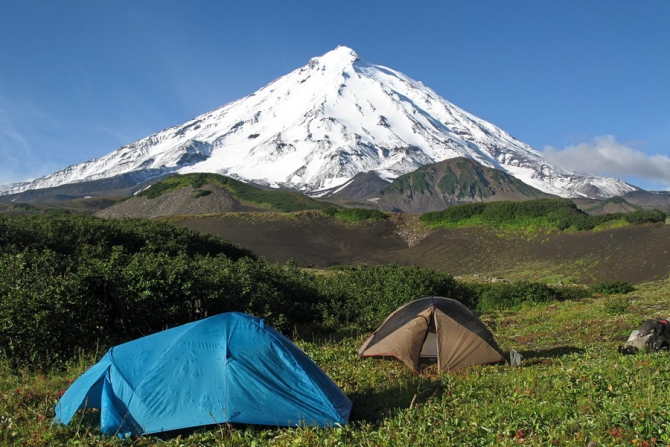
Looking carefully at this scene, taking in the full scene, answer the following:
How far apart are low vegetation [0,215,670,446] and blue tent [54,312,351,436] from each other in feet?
0.67

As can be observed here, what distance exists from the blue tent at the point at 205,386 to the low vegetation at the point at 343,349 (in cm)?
20

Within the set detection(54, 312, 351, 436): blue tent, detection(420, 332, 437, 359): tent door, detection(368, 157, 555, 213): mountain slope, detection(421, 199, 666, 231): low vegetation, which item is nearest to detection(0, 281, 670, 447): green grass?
detection(54, 312, 351, 436): blue tent

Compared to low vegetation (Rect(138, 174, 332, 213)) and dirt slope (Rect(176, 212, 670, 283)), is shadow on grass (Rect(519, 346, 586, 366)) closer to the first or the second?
dirt slope (Rect(176, 212, 670, 283))

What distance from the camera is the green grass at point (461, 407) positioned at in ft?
18.2

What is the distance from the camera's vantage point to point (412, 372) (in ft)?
30.7

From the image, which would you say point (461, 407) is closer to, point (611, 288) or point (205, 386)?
point (205, 386)

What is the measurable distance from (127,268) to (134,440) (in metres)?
6.64

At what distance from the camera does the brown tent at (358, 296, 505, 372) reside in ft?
31.8

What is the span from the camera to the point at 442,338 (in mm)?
9789

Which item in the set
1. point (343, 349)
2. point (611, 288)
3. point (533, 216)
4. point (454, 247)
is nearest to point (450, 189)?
point (533, 216)

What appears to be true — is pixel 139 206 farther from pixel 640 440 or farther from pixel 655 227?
pixel 640 440

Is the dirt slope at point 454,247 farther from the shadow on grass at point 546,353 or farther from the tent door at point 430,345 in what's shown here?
the tent door at point 430,345

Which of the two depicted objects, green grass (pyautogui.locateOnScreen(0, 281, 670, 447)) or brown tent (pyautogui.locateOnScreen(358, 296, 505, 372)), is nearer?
green grass (pyautogui.locateOnScreen(0, 281, 670, 447))

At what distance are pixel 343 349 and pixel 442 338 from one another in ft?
Result: 8.05
